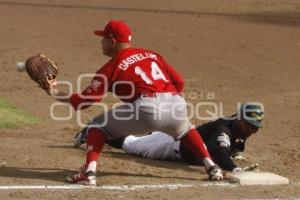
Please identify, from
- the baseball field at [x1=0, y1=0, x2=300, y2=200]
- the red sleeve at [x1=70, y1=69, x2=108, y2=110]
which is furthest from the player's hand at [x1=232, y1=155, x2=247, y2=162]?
the red sleeve at [x1=70, y1=69, x2=108, y2=110]

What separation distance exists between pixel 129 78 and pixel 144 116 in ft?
1.13

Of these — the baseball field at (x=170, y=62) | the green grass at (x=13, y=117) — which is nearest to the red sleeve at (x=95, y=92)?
the baseball field at (x=170, y=62)

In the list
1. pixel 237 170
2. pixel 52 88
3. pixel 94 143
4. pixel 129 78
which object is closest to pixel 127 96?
pixel 129 78

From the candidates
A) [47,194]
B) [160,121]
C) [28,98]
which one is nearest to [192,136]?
[160,121]

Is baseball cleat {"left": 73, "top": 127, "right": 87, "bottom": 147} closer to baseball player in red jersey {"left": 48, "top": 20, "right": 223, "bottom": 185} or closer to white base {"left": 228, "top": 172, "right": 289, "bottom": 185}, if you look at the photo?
baseball player in red jersey {"left": 48, "top": 20, "right": 223, "bottom": 185}

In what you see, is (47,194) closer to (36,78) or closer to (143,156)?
(36,78)

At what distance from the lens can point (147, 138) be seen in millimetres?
8664

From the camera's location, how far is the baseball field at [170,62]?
7184 millimetres

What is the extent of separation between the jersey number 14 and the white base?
1030 mm

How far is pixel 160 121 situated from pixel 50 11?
1184 centimetres

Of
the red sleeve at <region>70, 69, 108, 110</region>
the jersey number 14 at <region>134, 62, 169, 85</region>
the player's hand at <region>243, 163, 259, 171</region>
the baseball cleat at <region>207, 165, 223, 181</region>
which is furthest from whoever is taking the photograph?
the player's hand at <region>243, 163, 259, 171</region>

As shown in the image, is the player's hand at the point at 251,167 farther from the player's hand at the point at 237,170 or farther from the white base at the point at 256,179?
the white base at the point at 256,179

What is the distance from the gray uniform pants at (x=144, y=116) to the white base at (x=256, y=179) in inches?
27.6

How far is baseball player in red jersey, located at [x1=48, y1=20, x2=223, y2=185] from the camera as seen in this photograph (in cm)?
697
